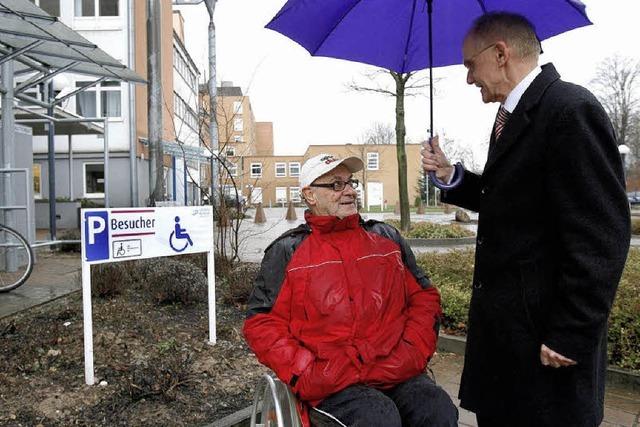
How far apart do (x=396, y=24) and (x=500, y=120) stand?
1.20 metres

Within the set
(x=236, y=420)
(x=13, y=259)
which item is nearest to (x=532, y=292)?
(x=236, y=420)

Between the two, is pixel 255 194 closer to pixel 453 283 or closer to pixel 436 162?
pixel 453 283

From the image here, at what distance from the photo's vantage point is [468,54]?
1974mm

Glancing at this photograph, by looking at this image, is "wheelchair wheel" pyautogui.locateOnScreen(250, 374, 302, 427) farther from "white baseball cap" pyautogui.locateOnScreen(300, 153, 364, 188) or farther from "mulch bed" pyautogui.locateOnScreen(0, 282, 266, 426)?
"white baseball cap" pyautogui.locateOnScreen(300, 153, 364, 188)

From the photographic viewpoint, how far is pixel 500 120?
200 cm

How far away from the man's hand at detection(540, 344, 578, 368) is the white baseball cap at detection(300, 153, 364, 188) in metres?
1.30

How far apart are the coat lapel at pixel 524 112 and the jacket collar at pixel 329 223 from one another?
0.81 metres

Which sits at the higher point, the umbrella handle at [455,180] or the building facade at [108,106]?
the building facade at [108,106]

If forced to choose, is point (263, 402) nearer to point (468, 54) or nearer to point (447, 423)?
point (447, 423)

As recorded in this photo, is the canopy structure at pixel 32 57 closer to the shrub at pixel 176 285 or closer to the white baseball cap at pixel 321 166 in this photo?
the shrub at pixel 176 285

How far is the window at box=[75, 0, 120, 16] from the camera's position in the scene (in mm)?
21844

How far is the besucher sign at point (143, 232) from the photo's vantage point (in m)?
3.51

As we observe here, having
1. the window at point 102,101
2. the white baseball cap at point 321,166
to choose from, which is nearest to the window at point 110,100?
the window at point 102,101

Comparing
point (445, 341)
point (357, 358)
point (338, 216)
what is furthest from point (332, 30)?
point (445, 341)
